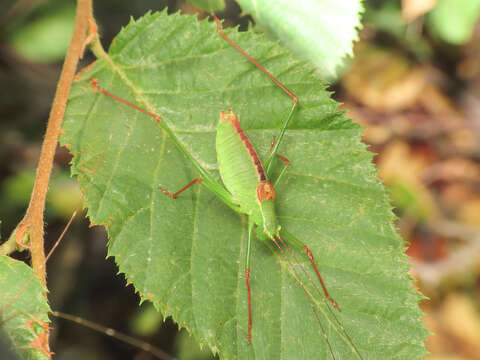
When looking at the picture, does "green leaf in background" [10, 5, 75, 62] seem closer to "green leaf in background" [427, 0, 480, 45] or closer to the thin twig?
the thin twig

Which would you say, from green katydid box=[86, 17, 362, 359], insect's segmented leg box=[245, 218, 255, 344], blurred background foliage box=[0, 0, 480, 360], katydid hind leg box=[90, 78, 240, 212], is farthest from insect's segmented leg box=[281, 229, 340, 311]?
blurred background foliage box=[0, 0, 480, 360]

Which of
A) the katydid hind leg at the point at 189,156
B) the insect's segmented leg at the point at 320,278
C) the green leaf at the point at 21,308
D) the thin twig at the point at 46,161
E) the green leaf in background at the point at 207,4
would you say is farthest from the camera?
the green leaf in background at the point at 207,4

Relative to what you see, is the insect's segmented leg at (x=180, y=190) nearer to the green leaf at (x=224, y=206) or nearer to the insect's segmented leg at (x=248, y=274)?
the green leaf at (x=224, y=206)

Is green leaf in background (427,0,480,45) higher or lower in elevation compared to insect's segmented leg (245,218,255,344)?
higher

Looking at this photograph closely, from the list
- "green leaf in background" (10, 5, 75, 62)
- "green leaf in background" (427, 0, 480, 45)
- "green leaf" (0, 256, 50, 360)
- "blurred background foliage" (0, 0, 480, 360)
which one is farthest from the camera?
"green leaf in background" (10, 5, 75, 62)

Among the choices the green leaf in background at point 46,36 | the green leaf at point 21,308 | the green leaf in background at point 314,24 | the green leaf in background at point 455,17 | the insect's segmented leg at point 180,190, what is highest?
the green leaf in background at point 455,17

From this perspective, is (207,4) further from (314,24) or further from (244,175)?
(244,175)

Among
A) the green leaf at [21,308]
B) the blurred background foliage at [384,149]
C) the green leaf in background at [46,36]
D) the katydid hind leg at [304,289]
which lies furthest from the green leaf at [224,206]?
the green leaf in background at [46,36]
